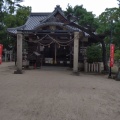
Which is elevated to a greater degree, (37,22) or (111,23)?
(37,22)

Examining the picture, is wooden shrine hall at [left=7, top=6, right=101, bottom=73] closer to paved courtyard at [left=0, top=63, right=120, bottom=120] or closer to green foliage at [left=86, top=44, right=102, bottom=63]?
green foliage at [left=86, top=44, right=102, bottom=63]

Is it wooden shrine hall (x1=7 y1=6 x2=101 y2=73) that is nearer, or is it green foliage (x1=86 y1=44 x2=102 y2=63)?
green foliage (x1=86 y1=44 x2=102 y2=63)

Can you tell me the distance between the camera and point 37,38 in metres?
24.6

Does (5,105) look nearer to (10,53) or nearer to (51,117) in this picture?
(51,117)

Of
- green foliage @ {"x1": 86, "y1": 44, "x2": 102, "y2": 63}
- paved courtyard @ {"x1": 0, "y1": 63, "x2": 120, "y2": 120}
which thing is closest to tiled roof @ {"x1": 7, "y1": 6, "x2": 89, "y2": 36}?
green foliage @ {"x1": 86, "y1": 44, "x2": 102, "y2": 63}

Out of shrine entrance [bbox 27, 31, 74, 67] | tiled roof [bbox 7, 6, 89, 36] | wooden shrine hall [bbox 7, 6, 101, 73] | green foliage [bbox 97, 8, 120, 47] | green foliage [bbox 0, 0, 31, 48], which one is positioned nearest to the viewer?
green foliage [bbox 97, 8, 120, 47]

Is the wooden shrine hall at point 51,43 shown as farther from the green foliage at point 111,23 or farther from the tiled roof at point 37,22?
the green foliage at point 111,23

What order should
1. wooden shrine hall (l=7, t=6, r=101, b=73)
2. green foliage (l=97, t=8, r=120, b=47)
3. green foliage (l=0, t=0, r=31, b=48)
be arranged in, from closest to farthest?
green foliage (l=97, t=8, r=120, b=47) → wooden shrine hall (l=7, t=6, r=101, b=73) → green foliage (l=0, t=0, r=31, b=48)

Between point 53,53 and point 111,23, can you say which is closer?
point 111,23

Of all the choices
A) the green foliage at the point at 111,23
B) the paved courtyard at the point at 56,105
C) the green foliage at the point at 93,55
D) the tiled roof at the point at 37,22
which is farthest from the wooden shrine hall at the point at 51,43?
the paved courtyard at the point at 56,105

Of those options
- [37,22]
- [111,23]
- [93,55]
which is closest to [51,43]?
[37,22]

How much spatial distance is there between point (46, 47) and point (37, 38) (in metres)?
2.51

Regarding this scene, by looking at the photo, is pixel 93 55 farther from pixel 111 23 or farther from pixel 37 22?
pixel 37 22

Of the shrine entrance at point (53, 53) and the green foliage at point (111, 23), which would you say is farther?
the shrine entrance at point (53, 53)
